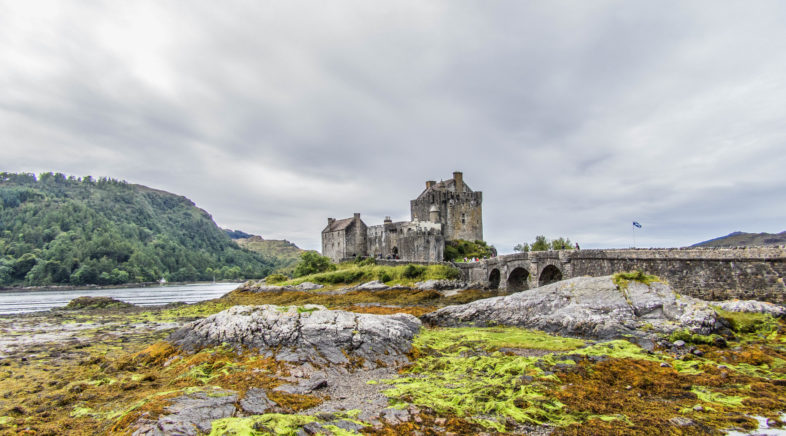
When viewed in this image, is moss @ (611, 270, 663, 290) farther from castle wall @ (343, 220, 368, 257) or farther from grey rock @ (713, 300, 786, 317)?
castle wall @ (343, 220, 368, 257)

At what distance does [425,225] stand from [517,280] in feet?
62.1

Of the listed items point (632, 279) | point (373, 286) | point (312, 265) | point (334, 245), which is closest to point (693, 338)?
point (632, 279)

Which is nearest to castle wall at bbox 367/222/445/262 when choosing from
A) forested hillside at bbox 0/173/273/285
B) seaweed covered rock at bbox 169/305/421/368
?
seaweed covered rock at bbox 169/305/421/368

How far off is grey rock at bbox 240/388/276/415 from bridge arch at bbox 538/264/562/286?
23394mm

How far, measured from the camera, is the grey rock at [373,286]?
37634mm

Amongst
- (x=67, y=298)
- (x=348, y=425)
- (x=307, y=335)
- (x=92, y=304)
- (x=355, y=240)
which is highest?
(x=355, y=240)

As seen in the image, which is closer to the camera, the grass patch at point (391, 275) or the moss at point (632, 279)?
the moss at point (632, 279)

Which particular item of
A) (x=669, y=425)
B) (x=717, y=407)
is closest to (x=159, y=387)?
(x=669, y=425)

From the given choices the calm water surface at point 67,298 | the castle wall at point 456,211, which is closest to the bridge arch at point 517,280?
the castle wall at point 456,211

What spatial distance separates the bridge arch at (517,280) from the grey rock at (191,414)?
88.3 feet

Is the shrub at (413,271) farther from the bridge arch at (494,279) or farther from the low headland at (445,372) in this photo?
the low headland at (445,372)

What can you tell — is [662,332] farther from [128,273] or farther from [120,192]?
[120,192]

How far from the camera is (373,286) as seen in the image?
1512 inches

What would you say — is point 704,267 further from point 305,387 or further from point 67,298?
point 67,298
